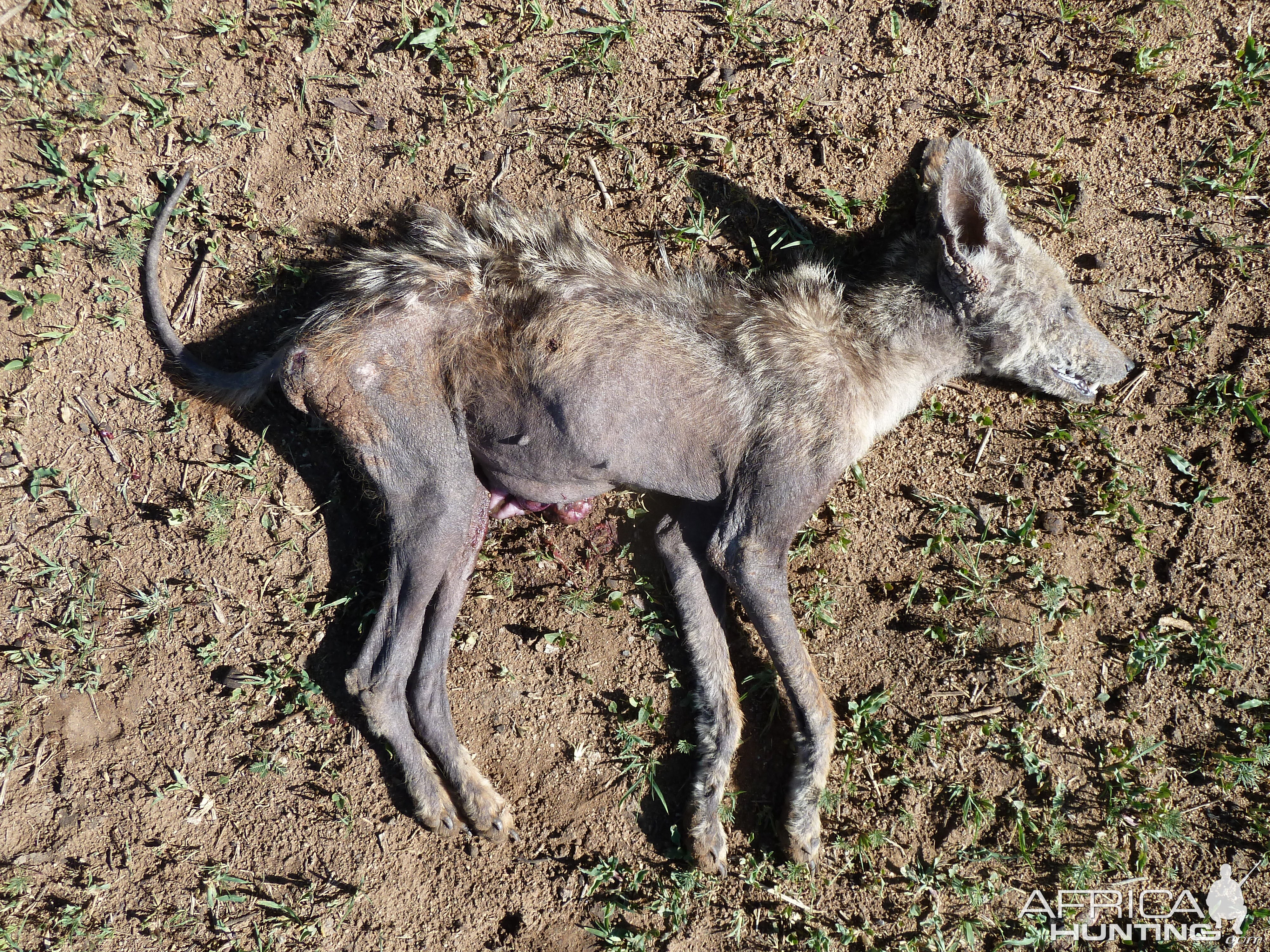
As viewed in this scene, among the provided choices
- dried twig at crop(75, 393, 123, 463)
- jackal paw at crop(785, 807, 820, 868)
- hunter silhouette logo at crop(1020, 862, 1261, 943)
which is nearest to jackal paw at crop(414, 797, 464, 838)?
jackal paw at crop(785, 807, 820, 868)

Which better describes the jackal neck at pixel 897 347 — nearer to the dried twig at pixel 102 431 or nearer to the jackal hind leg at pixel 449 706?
the jackal hind leg at pixel 449 706

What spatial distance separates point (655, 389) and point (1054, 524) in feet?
7.07

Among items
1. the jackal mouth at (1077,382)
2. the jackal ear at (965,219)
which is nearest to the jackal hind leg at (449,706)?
the jackal ear at (965,219)

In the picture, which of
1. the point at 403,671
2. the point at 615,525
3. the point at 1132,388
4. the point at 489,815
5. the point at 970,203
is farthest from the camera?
the point at 615,525

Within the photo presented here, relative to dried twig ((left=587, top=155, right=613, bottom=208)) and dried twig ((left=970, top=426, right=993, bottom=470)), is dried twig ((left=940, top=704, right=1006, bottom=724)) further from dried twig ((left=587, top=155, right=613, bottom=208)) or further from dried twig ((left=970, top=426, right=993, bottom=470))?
dried twig ((left=587, top=155, right=613, bottom=208))

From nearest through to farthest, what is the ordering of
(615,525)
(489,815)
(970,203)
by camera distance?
(970,203) → (489,815) → (615,525)

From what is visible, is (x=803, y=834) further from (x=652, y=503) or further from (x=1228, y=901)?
(x=1228, y=901)

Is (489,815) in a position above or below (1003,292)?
below

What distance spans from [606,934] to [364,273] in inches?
132

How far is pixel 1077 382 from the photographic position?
3799mm

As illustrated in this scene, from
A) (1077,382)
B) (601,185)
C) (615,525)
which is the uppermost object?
(601,185)

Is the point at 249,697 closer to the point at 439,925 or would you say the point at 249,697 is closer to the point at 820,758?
the point at 439,925

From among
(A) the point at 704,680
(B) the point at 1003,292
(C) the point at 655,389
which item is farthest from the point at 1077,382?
(A) the point at 704,680

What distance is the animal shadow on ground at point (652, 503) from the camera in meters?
3.98
